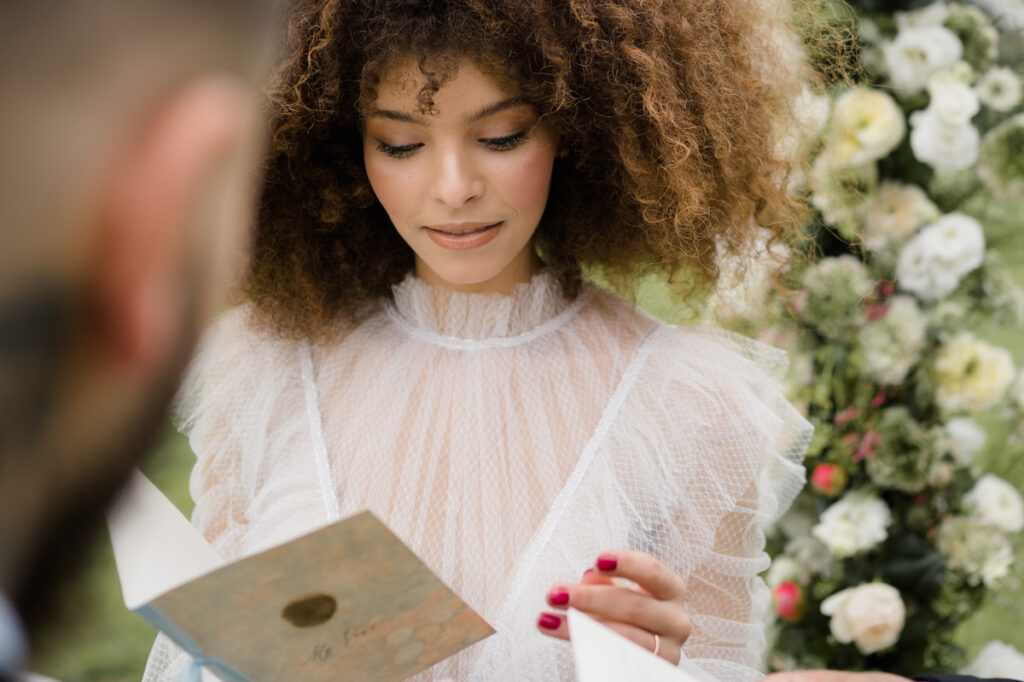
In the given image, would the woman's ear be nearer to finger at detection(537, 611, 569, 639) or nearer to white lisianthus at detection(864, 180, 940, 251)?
finger at detection(537, 611, 569, 639)

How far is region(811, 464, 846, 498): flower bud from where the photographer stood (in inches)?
86.4

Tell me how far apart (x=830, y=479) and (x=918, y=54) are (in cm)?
90

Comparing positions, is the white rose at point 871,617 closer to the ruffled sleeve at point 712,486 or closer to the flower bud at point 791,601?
the flower bud at point 791,601

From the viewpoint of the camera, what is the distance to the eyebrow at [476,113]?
4.58 feet

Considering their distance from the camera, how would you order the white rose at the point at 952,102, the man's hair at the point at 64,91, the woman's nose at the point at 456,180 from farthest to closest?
the white rose at the point at 952,102, the woman's nose at the point at 456,180, the man's hair at the point at 64,91

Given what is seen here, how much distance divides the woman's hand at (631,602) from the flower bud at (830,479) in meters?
1.08

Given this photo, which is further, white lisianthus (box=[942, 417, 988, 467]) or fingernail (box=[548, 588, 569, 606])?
white lisianthus (box=[942, 417, 988, 467])

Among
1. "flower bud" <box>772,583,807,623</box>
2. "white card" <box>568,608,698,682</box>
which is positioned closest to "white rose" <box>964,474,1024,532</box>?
"flower bud" <box>772,583,807,623</box>

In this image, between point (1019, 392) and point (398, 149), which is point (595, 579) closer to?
point (398, 149)

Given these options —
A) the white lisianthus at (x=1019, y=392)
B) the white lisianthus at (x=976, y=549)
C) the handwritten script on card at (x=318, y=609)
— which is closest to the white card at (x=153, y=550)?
the handwritten script on card at (x=318, y=609)

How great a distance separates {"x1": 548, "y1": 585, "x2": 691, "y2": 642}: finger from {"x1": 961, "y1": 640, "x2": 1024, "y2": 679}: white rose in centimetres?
137

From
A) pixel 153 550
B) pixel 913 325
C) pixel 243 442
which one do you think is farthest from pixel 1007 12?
pixel 153 550

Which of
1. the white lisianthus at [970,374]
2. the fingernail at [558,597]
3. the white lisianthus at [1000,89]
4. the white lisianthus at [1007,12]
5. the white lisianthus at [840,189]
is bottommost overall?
the white lisianthus at [970,374]

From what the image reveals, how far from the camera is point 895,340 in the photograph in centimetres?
212
